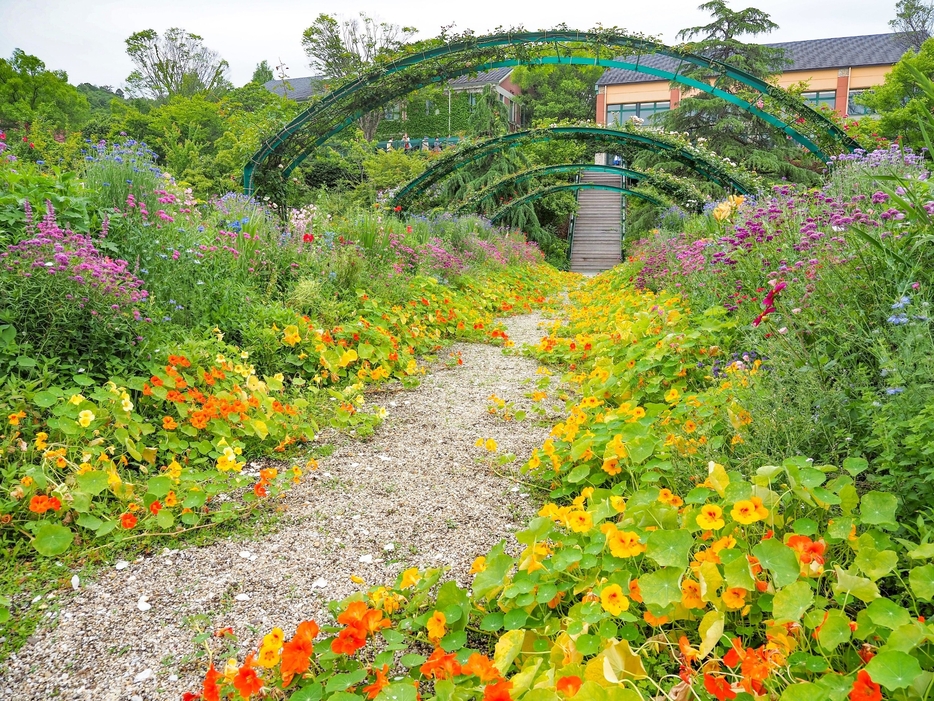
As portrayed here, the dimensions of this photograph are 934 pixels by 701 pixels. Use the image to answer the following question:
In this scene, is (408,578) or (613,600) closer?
(613,600)

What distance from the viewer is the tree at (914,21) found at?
2645cm

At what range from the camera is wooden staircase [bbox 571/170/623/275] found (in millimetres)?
19109

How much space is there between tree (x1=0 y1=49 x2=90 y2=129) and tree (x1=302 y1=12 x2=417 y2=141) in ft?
37.2

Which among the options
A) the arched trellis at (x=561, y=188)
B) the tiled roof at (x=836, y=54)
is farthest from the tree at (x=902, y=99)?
the tiled roof at (x=836, y=54)

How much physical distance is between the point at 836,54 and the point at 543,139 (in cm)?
2617

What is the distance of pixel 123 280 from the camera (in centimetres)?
292

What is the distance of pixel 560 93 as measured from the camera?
3114 cm

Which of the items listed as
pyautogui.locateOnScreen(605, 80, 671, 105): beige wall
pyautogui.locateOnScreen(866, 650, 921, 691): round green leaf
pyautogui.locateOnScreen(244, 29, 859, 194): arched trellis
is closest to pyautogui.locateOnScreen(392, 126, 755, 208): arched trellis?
pyautogui.locateOnScreen(244, 29, 859, 194): arched trellis

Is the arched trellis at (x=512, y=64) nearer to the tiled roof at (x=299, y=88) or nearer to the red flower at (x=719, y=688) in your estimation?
the red flower at (x=719, y=688)

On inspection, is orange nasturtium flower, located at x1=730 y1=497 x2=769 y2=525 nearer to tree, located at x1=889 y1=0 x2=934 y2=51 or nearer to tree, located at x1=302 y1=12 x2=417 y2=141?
tree, located at x1=302 y1=12 x2=417 y2=141

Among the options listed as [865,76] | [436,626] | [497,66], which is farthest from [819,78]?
[436,626]

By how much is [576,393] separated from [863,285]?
204 cm

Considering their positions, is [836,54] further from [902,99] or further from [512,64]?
[512,64]

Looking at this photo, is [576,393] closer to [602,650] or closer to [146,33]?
[602,650]
